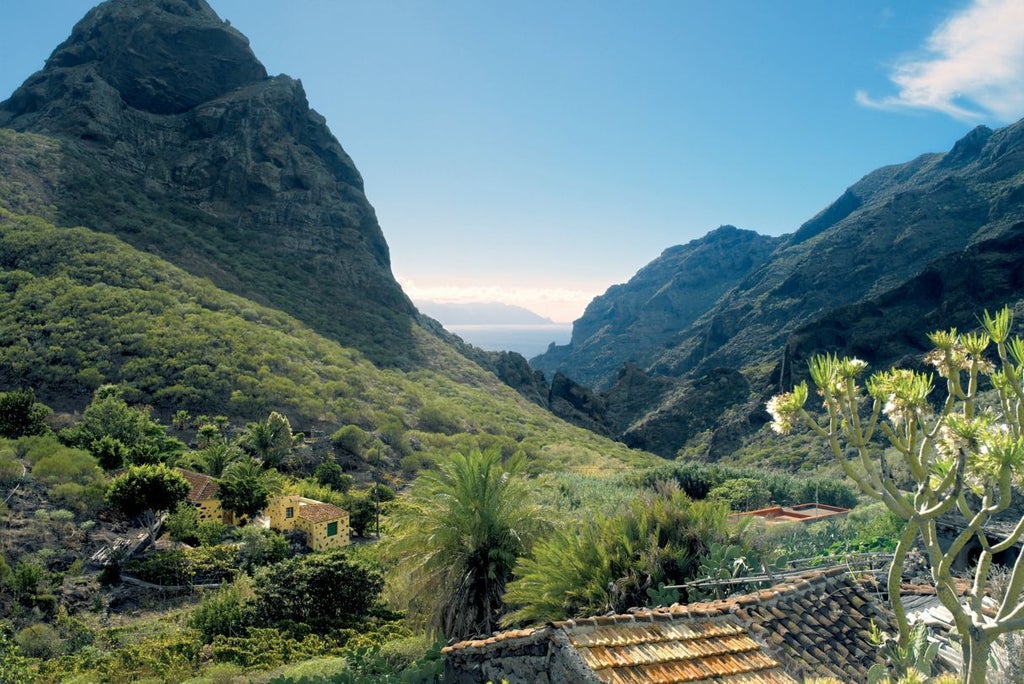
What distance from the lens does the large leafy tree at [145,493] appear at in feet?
71.9

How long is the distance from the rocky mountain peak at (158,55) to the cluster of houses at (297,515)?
3052 inches

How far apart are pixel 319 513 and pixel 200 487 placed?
570cm

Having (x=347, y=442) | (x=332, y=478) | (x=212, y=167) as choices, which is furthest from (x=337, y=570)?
(x=212, y=167)

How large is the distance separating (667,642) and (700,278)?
202701mm

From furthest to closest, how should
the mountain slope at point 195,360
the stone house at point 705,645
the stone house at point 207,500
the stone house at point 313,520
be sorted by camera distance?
the mountain slope at point 195,360 < the stone house at point 207,500 < the stone house at point 313,520 < the stone house at point 705,645

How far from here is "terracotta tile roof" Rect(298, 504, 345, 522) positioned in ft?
86.1

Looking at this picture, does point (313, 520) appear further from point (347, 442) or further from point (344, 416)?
point (344, 416)

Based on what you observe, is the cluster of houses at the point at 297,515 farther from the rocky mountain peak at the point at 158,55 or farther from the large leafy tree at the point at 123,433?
the rocky mountain peak at the point at 158,55

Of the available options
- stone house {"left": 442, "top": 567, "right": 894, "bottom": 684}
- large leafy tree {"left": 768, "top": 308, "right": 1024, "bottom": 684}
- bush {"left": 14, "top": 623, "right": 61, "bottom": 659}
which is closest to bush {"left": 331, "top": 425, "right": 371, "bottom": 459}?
bush {"left": 14, "top": 623, "right": 61, "bottom": 659}

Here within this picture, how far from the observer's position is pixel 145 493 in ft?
72.8

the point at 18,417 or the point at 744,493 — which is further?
the point at 744,493

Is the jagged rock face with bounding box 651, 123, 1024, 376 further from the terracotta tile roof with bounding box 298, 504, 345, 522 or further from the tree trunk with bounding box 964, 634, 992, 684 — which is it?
the tree trunk with bounding box 964, 634, 992, 684

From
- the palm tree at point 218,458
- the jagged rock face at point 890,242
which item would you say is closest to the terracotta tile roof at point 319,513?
the palm tree at point 218,458

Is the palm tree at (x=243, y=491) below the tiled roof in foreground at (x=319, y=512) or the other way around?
the other way around
